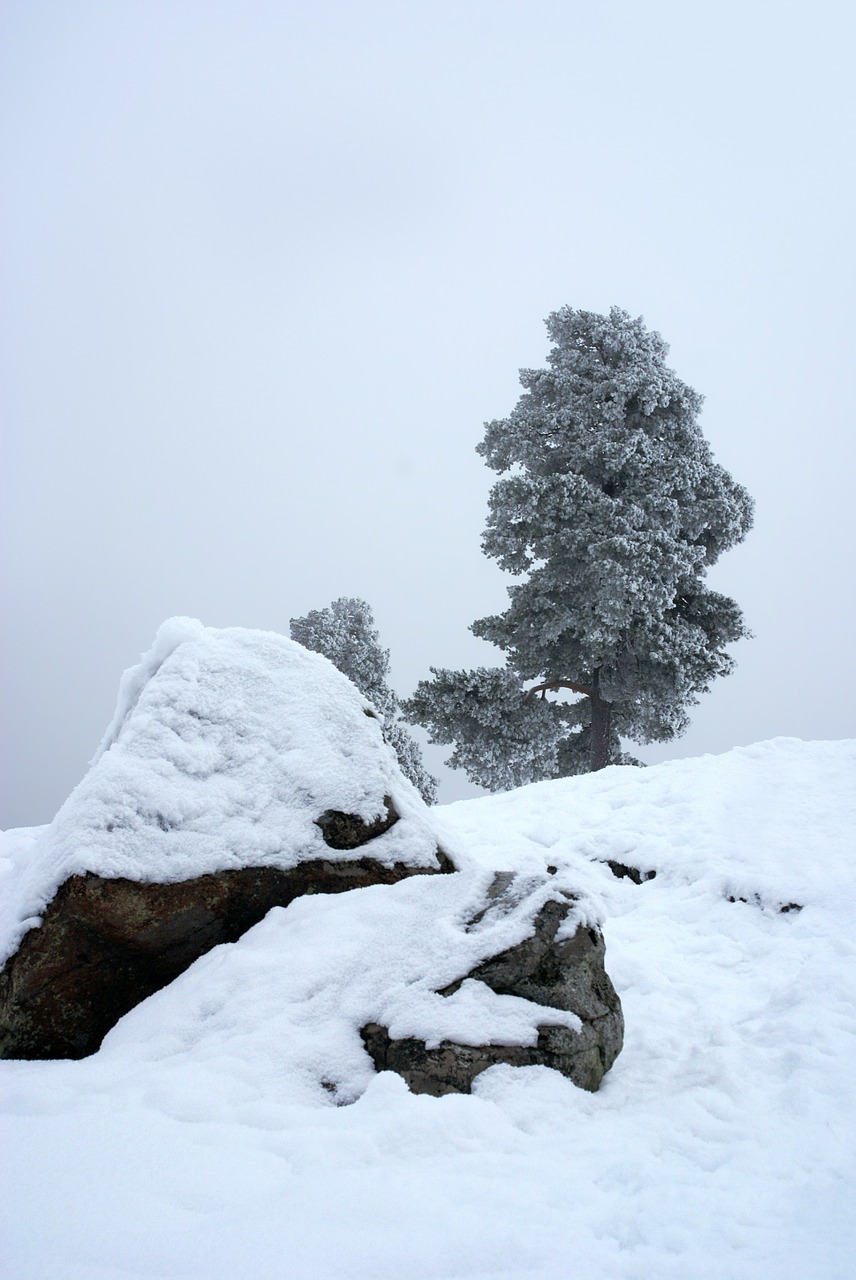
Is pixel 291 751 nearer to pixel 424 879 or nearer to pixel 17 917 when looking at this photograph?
pixel 424 879

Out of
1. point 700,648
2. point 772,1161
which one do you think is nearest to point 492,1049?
point 772,1161

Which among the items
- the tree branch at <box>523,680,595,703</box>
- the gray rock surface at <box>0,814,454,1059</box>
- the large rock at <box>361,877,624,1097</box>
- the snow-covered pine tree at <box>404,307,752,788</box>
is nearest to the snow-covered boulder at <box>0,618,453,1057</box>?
the gray rock surface at <box>0,814,454,1059</box>

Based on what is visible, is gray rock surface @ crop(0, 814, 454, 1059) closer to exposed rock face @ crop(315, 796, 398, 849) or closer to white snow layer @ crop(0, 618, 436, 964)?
white snow layer @ crop(0, 618, 436, 964)

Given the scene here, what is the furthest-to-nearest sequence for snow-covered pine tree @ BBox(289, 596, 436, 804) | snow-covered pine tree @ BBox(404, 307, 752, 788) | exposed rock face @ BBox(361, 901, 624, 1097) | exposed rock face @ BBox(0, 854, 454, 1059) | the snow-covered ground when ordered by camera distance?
snow-covered pine tree @ BBox(289, 596, 436, 804) → snow-covered pine tree @ BBox(404, 307, 752, 788) → exposed rock face @ BBox(0, 854, 454, 1059) → exposed rock face @ BBox(361, 901, 624, 1097) → the snow-covered ground

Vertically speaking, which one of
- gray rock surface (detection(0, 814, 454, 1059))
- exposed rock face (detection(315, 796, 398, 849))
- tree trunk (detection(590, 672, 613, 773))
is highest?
tree trunk (detection(590, 672, 613, 773))

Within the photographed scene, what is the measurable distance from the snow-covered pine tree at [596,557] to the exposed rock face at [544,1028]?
11941 mm

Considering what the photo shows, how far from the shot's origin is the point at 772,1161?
2977 mm

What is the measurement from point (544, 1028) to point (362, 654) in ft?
54.0

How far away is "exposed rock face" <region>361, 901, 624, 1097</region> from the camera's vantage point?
10.8 feet

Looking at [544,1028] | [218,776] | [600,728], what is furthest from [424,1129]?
[600,728]

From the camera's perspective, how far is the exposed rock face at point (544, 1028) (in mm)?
3301

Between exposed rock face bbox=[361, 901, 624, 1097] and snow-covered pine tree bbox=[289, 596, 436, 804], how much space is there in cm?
1495

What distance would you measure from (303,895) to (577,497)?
13.5 m

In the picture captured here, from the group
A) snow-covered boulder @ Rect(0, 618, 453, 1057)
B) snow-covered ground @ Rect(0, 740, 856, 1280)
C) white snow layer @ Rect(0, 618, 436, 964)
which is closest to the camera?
snow-covered ground @ Rect(0, 740, 856, 1280)
